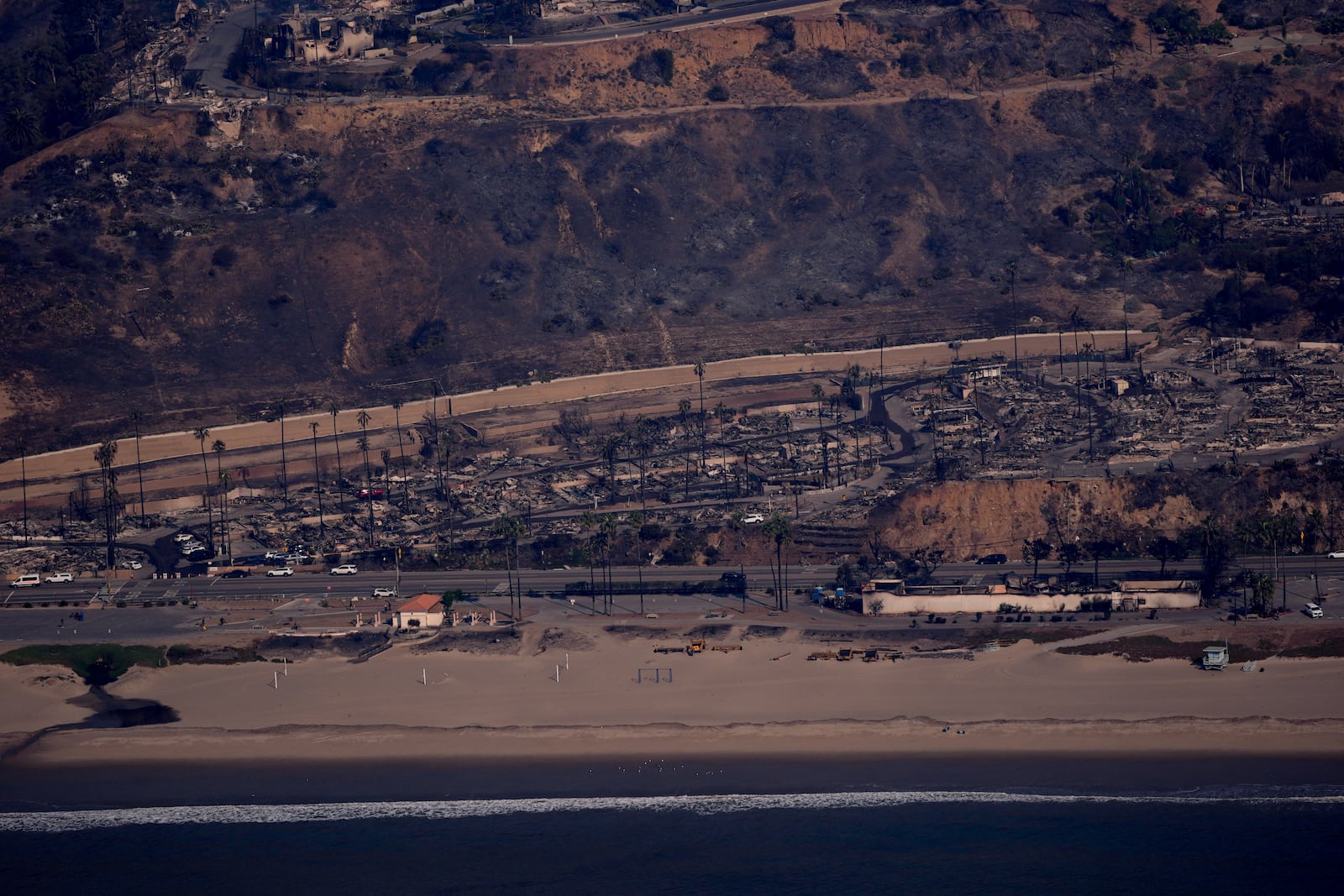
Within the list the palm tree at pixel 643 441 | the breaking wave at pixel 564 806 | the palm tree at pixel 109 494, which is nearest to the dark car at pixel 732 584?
the palm tree at pixel 643 441

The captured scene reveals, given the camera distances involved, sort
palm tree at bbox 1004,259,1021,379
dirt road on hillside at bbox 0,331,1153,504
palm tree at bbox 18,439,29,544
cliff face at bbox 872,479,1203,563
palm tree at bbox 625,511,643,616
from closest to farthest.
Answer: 1. palm tree at bbox 625,511,643,616
2. cliff face at bbox 872,479,1203,563
3. palm tree at bbox 18,439,29,544
4. dirt road on hillside at bbox 0,331,1153,504
5. palm tree at bbox 1004,259,1021,379

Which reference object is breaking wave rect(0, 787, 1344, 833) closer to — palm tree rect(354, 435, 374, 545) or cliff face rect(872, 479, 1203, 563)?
cliff face rect(872, 479, 1203, 563)

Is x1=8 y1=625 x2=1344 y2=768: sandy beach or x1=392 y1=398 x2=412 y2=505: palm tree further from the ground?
x1=392 y1=398 x2=412 y2=505: palm tree

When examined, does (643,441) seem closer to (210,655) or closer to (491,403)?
(491,403)

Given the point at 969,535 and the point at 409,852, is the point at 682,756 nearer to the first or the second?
the point at 409,852

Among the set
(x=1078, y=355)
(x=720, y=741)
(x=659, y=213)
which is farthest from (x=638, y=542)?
(x=659, y=213)

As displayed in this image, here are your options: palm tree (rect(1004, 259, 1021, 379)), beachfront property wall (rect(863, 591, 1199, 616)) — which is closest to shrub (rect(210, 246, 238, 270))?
palm tree (rect(1004, 259, 1021, 379))
